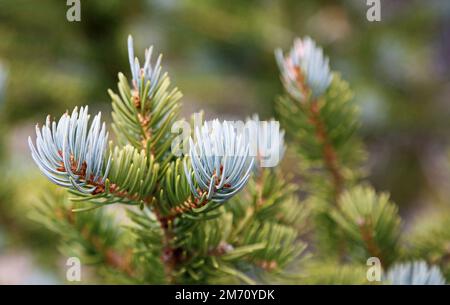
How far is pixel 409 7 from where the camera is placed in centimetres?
156

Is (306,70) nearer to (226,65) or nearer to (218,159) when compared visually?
(218,159)

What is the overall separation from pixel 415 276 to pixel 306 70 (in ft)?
0.63

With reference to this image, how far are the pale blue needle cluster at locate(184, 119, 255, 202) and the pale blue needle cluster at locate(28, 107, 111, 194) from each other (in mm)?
52

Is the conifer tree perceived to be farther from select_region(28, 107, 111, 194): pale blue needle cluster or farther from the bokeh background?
the bokeh background

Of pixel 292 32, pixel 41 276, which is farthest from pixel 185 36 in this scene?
pixel 41 276

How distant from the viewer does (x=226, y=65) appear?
142cm

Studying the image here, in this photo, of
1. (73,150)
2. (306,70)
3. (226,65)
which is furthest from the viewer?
(226,65)

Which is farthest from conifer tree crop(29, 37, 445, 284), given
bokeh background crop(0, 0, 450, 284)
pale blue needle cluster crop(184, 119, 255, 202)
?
bokeh background crop(0, 0, 450, 284)

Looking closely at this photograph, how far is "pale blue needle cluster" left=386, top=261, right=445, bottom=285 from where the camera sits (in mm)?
396

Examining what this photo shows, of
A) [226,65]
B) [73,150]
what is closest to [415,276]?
[73,150]

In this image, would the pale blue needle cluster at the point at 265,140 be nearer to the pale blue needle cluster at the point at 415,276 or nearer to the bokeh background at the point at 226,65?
the pale blue needle cluster at the point at 415,276

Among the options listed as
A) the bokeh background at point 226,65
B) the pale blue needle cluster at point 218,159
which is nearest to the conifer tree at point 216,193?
the pale blue needle cluster at point 218,159

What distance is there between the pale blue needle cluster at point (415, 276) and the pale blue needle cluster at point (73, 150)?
23 cm
